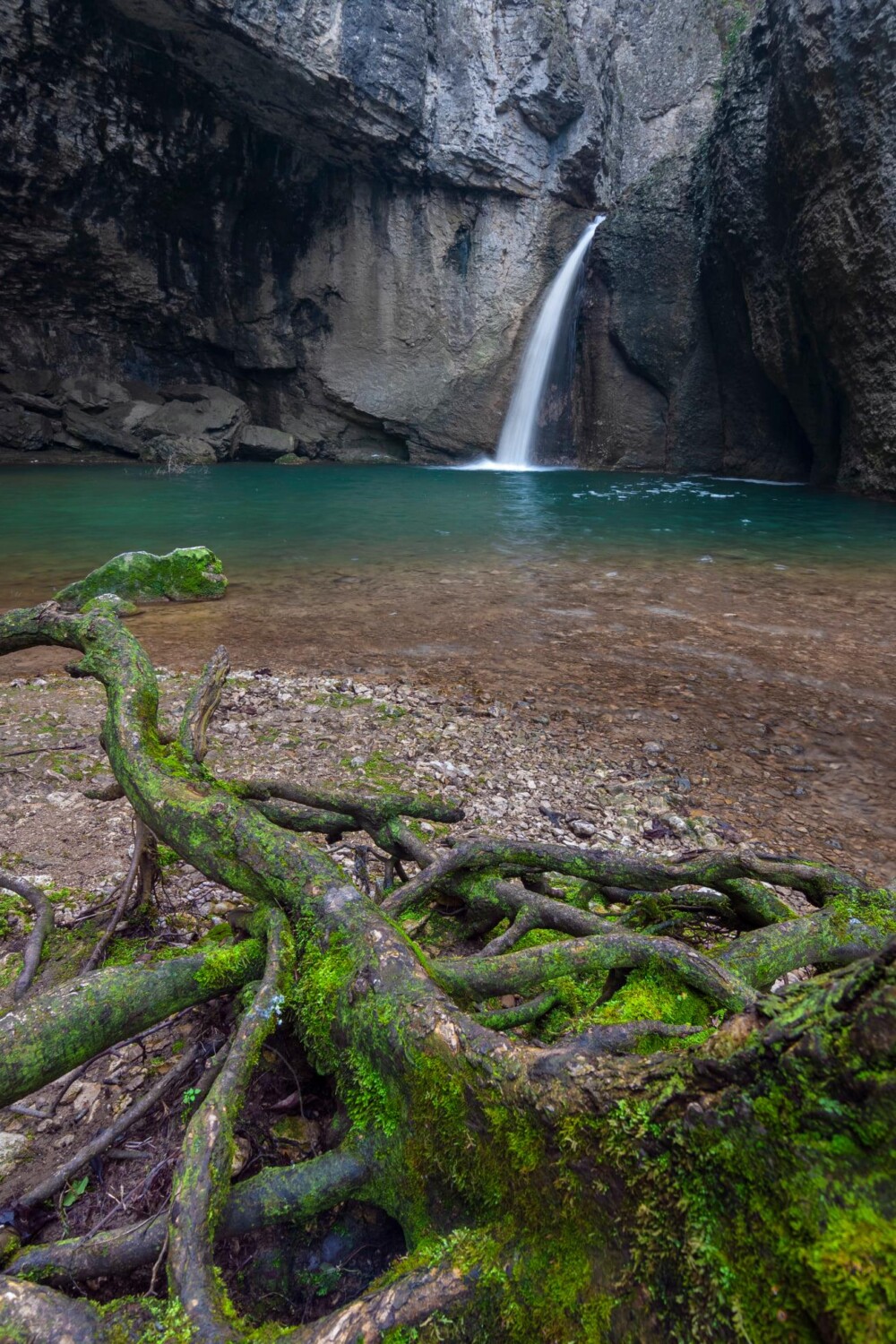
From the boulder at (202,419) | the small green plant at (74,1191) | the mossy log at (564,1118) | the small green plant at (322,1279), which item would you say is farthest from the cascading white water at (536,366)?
the small green plant at (322,1279)

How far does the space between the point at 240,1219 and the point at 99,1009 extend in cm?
54

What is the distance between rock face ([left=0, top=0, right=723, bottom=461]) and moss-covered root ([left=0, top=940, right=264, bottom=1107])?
84.6 ft

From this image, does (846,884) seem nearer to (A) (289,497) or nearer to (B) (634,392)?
(A) (289,497)

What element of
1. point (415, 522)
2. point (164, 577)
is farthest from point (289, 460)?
point (164, 577)

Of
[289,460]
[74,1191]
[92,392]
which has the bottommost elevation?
[289,460]

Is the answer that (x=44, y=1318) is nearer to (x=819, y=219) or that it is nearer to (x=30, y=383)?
(x=819, y=219)

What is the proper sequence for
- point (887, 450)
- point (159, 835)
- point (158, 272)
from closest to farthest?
point (159, 835)
point (887, 450)
point (158, 272)

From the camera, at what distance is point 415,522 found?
1387 centimetres

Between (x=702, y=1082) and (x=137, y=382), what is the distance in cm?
3370

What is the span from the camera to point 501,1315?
3.57 ft

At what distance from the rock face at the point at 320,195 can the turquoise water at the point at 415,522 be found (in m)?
9.09

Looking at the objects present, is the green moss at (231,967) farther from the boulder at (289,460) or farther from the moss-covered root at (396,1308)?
the boulder at (289,460)

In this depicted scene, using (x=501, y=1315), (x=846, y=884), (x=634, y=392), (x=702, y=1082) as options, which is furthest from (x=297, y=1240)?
(x=634, y=392)

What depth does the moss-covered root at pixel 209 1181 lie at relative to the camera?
1.12 meters
